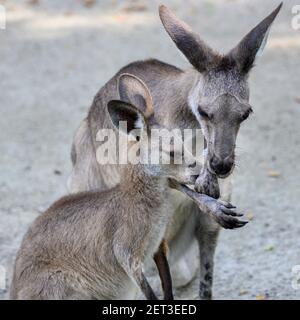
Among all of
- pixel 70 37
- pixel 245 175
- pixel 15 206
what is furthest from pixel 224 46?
pixel 15 206

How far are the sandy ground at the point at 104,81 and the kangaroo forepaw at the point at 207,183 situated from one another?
1.40 metres

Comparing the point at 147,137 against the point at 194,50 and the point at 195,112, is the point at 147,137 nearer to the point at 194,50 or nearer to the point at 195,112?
the point at 195,112

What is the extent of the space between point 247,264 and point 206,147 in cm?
161

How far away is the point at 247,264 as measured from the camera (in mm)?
6387

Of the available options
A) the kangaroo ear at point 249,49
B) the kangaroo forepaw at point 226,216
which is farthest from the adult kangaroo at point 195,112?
the kangaroo forepaw at point 226,216

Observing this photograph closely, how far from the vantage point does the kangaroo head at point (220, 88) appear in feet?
15.6

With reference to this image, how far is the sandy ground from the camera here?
6.55 metres

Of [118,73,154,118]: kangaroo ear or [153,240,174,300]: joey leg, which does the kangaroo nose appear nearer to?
[118,73,154,118]: kangaroo ear

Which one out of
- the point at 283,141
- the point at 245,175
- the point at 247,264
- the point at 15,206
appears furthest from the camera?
the point at 283,141

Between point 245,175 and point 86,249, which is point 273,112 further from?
point 86,249

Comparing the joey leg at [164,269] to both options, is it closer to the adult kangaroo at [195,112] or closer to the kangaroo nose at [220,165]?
the adult kangaroo at [195,112]

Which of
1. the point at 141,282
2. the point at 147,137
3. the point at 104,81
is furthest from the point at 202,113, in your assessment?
the point at 104,81

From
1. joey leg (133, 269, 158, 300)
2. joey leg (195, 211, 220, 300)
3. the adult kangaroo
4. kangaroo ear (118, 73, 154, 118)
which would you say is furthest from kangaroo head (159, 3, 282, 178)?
joey leg (195, 211, 220, 300)
